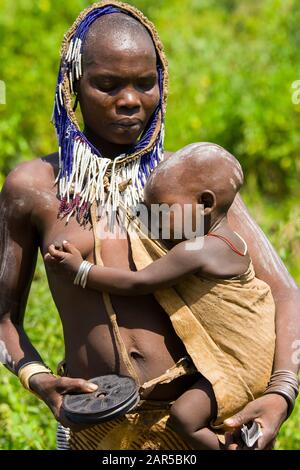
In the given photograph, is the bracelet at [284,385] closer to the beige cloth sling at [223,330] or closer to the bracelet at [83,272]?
the beige cloth sling at [223,330]

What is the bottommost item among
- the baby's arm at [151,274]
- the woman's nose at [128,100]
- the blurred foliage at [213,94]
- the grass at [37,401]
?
the grass at [37,401]

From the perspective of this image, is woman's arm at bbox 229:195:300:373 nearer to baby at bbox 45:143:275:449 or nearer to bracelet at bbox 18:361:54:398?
baby at bbox 45:143:275:449

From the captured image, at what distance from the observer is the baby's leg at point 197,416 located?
2434 millimetres

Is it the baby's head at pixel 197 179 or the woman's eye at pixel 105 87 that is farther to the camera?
the woman's eye at pixel 105 87

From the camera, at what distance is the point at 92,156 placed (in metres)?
2.63

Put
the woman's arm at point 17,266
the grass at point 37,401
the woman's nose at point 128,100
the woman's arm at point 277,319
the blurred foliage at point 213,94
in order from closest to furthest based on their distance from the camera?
the woman's arm at point 277,319 → the woman's nose at point 128,100 → the woman's arm at point 17,266 → the grass at point 37,401 → the blurred foliage at point 213,94

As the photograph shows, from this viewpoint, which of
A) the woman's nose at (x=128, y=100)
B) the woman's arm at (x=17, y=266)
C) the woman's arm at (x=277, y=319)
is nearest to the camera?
the woman's arm at (x=277, y=319)

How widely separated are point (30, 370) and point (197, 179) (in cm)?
70

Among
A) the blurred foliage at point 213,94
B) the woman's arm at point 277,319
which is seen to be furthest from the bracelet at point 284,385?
the blurred foliage at point 213,94

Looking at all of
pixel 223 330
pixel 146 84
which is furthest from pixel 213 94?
pixel 223 330

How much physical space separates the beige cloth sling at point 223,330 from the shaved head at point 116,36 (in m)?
0.53

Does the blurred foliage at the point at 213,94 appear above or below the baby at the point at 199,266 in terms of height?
below

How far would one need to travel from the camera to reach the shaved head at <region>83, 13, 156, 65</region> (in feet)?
8.41
